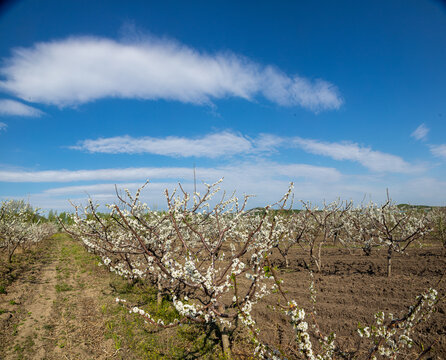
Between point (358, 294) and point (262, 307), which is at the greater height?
point (358, 294)

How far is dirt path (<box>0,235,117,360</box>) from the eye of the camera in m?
7.30

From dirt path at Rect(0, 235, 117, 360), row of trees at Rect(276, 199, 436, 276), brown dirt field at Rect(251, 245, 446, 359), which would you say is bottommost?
dirt path at Rect(0, 235, 117, 360)

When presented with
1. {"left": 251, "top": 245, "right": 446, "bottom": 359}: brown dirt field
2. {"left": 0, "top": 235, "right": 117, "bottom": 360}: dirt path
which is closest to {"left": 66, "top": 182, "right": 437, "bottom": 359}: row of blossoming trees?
{"left": 251, "top": 245, "right": 446, "bottom": 359}: brown dirt field

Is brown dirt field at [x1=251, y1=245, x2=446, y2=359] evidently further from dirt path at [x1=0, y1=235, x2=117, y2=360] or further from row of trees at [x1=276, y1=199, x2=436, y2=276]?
dirt path at [x1=0, y1=235, x2=117, y2=360]

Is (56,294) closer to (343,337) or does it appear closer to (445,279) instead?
(343,337)

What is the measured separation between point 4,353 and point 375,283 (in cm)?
Answer: 1419

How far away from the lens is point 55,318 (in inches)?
372

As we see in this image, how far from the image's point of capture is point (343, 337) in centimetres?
698

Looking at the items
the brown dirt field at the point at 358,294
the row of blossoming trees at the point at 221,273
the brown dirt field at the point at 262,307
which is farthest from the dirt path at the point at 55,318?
the brown dirt field at the point at 358,294

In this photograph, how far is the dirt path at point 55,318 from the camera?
7.30m

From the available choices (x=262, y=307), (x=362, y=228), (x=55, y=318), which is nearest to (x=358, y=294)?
(x=262, y=307)

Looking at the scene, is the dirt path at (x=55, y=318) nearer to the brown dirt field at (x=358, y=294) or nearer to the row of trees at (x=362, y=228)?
the brown dirt field at (x=358, y=294)

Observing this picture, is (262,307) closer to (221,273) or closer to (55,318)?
(221,273)

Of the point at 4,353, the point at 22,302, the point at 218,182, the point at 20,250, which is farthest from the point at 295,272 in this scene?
the point at 20,250
